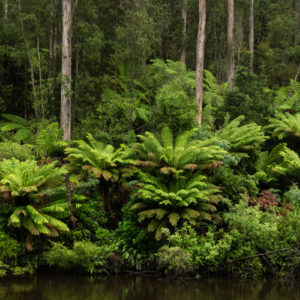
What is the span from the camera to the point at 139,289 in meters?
8.12

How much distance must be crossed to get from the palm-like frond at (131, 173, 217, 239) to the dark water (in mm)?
1261

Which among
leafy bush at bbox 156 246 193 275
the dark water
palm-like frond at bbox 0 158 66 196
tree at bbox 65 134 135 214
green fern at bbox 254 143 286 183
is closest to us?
the dark water

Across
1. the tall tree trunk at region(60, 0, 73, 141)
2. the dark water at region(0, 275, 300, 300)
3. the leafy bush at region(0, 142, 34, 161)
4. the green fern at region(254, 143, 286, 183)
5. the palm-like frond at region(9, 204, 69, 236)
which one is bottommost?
the dark water at region(0, 275, 300, 300)

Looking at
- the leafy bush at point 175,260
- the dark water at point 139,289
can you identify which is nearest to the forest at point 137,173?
the leafy bush at point 175,260

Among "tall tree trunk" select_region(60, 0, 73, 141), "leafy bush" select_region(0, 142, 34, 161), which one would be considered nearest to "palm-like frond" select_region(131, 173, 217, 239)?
"leafy bush" select_region(0, 142, 34, 161)

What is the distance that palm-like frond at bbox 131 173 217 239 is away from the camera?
9.12 meters

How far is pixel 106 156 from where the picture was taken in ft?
33.3

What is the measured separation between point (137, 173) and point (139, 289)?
3.59 meters

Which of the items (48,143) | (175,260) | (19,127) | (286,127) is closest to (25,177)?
(48,143)

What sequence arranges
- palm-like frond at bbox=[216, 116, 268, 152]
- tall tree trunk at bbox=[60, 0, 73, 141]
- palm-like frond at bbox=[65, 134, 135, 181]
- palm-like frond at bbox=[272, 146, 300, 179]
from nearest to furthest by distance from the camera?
palm-like frond at bbox=[65, 134, 135, 181]
palm-like frond at bbox=[272, 146, 300, 179]
palm-like frond at bbox=[216, 116, 268, 152]
tall tree trunk at bbox=[60, 0, 73, 141]

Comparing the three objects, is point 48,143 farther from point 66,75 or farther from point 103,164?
point 66,75

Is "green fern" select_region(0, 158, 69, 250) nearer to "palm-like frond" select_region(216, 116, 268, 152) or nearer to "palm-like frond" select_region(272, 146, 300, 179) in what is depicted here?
"palm-like frond" select_region(216, 116, 268, 152)

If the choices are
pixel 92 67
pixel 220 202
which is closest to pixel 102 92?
pixel 92 67

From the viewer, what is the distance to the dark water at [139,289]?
7.61 meters
